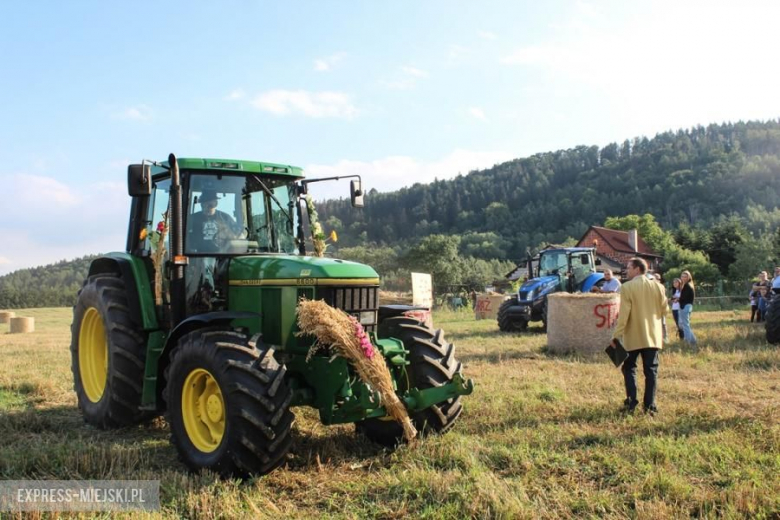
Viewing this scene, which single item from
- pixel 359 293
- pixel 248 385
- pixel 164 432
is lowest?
pixel 164 432

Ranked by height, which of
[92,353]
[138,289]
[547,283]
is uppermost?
[138,289]

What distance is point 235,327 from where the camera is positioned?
5.15m

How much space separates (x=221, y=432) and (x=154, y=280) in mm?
1989

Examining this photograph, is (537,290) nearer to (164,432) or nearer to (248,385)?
(164,432)

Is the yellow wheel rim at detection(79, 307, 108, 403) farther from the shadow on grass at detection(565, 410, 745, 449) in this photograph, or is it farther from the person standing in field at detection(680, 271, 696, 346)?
the person standing in field at detection(680, 271, 696, 346)

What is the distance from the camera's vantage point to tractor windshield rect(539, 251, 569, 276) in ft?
55.8

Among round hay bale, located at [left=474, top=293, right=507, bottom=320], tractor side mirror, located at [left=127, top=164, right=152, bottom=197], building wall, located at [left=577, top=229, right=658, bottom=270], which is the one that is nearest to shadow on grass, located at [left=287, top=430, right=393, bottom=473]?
tractor side mirror, located at [left=127, top=164, right=152, bottom=197]

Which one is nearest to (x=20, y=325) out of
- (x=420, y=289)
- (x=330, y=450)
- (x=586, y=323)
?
(x=420, y=289)

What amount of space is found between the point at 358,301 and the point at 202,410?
1.46 meters

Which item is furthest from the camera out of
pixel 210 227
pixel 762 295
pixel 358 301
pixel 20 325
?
pixel 20 325

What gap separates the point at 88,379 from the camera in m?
7.00

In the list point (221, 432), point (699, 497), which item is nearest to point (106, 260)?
point (221, 432)

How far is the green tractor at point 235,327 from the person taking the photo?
4574 mm

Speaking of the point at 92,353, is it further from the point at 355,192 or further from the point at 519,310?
the point at 519,310
